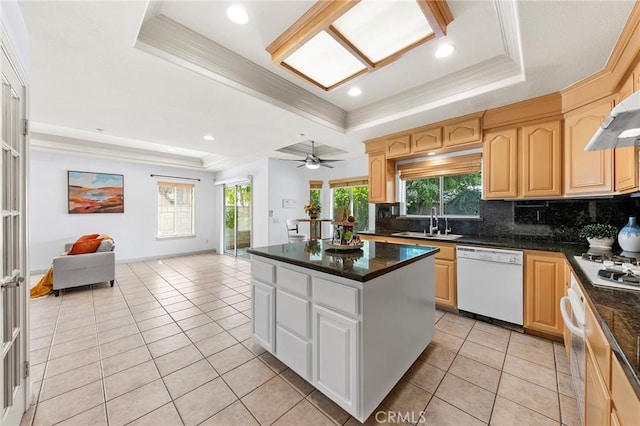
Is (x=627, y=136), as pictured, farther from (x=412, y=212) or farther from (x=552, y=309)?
(x=412, y=212)

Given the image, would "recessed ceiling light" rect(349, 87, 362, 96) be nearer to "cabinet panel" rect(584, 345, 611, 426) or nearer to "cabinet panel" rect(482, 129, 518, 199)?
"cabinet panel" rect(482, 129, 518, 199)

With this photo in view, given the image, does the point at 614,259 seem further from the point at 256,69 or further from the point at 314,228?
the point at 314,228

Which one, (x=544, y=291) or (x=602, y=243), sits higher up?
(x=602, y=243)

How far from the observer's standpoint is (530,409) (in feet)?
5.30

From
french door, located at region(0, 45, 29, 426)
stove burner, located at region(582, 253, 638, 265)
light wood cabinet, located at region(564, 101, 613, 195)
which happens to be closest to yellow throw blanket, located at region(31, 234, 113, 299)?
french door, located at region(0, 45, 29, 426)

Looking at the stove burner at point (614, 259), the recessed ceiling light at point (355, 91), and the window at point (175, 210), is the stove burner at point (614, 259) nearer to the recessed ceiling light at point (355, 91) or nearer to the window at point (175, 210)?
the recessed ceiling light at point (355, 91)

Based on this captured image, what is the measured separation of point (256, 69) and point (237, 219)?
4.88 m

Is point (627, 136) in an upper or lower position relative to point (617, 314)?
upper

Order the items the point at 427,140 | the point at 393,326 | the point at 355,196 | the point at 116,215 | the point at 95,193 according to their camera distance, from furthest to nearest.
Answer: the point at 116,215 < the point at 355,196 < the point at 95,193 < the point at 427,140 < the point at 393,326

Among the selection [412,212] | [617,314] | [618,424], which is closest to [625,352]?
[618,424]

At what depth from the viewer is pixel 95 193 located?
5613 millimetres

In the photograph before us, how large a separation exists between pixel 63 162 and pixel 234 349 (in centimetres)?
596

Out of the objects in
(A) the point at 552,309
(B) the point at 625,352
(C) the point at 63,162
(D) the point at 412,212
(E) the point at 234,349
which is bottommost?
(E) the point at 234,349

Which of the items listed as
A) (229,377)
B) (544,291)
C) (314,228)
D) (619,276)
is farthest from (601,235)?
(314,228)
